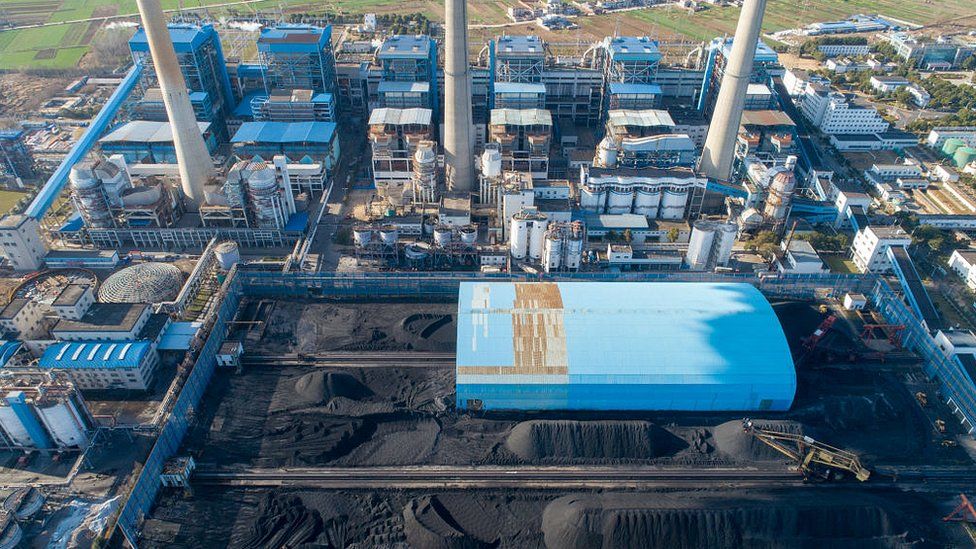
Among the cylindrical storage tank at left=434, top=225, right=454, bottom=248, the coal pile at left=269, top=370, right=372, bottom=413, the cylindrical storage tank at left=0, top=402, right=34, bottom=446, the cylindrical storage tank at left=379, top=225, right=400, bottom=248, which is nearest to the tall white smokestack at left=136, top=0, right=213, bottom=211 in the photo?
the cylindrical storage tank at left=379, top=225, right=400, bottom=248

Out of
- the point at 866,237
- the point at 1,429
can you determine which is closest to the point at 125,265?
the point at 1,429

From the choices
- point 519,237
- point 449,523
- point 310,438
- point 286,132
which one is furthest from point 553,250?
point 286,132

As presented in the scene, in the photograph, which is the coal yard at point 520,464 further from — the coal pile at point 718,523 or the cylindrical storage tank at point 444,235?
the cylindrical storage tank at point 444,235

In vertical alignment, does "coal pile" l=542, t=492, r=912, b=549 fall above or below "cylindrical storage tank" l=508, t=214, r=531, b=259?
below

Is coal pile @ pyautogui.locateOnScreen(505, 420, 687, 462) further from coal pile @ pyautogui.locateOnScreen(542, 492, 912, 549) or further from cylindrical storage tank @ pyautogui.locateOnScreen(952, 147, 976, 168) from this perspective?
cylindrical storage tank @ pyautogui.locateOnScreen(952, 147, 976, 168)

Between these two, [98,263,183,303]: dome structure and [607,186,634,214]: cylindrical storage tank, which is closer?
[98,263,183,303]: dome structure

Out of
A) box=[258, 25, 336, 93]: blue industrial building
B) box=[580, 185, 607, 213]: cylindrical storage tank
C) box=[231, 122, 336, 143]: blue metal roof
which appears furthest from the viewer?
box=[258, 25, 336, 93]: blue industrial building

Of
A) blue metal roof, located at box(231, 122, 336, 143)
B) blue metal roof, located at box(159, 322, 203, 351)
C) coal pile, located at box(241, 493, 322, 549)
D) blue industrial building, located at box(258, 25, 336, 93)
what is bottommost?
coal pile, located at box(241, 493, 322, 549)
